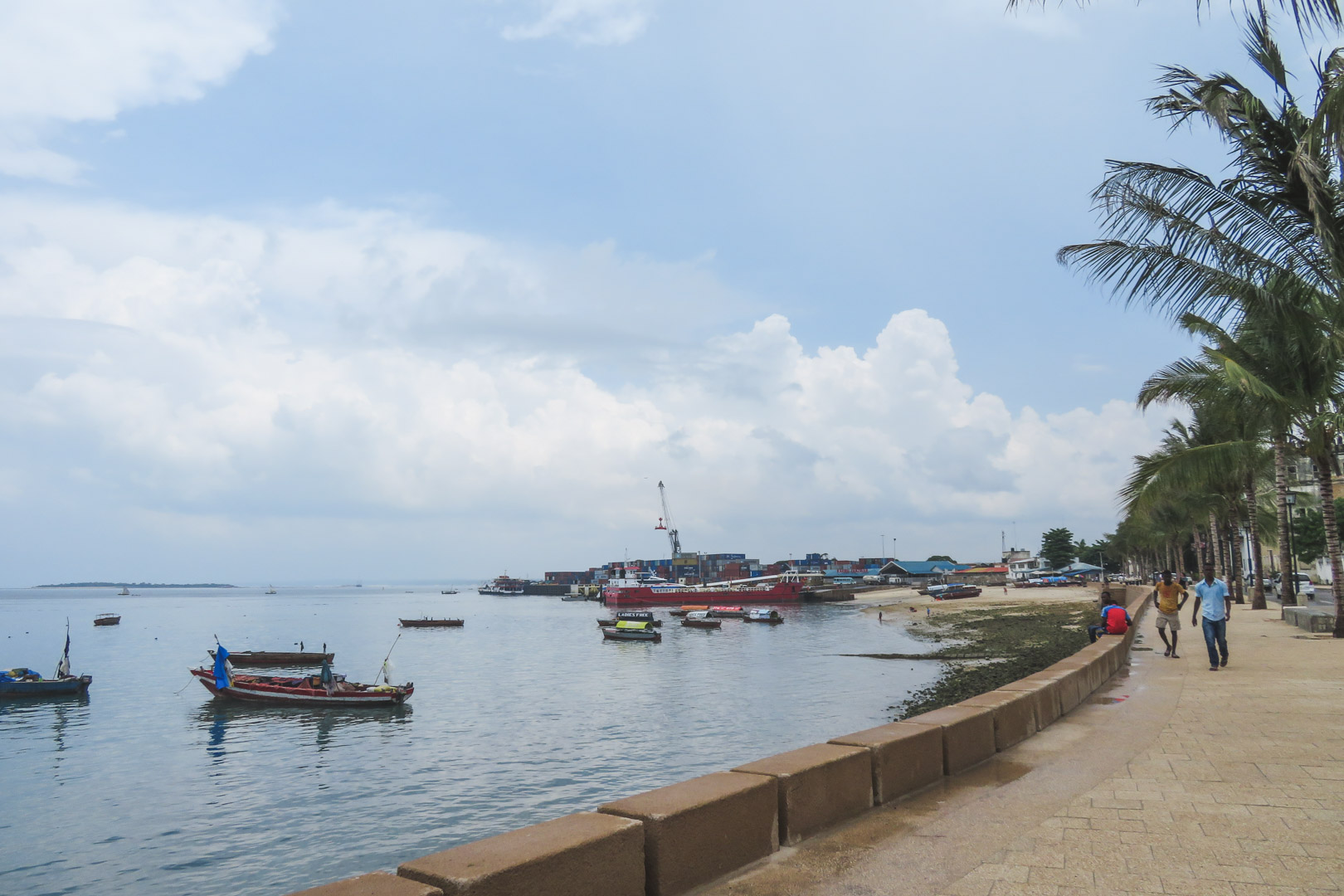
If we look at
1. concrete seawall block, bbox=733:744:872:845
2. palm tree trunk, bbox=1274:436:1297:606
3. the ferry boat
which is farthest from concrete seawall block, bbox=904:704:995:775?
the ferry boat

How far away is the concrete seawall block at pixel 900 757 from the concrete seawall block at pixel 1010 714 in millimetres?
1341

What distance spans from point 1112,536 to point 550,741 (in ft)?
397

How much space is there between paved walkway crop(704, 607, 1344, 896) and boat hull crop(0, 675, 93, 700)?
43.4m

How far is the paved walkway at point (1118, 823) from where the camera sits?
4.18 m

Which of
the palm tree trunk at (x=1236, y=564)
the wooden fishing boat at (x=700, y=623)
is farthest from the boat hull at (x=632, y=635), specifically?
the palm tree trunk at (x=1236, y=564)

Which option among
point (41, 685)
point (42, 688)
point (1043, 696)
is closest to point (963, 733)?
point (1043, 696)

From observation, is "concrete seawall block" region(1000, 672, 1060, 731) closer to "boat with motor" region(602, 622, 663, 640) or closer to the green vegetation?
"boat with motor" region(602, 622, 663, 640)

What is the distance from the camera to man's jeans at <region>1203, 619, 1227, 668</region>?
13.4 meters

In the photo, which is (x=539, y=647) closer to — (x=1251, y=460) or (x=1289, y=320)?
(x=1251, y=460)

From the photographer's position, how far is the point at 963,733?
6488 millimetres

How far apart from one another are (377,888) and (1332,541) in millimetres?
23730

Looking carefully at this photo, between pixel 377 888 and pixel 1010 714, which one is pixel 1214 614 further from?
pixel 377 888

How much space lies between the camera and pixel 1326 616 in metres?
19.9

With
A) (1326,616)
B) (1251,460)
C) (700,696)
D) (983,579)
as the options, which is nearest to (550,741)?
(700,696)
